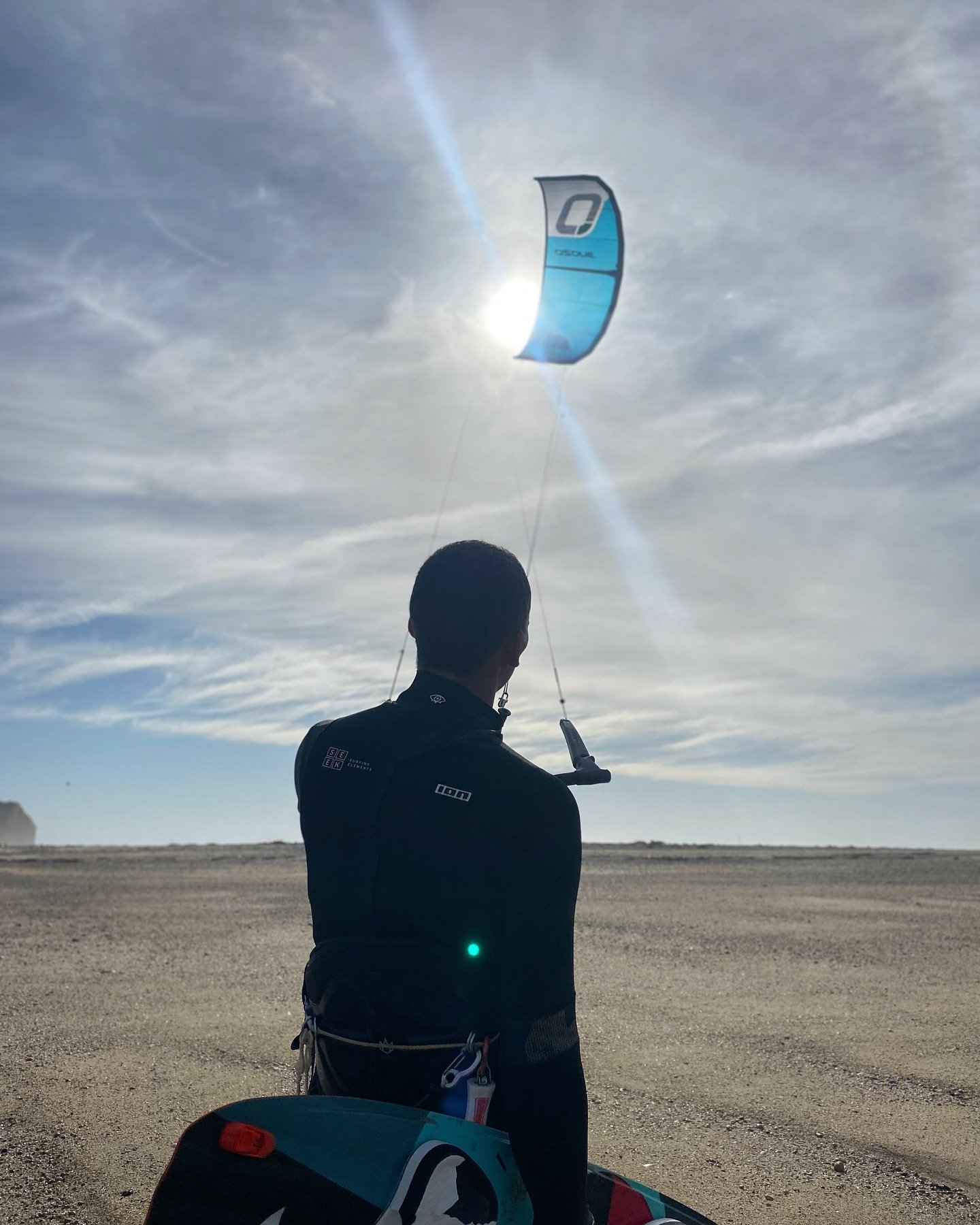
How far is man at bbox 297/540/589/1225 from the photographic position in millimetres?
2074

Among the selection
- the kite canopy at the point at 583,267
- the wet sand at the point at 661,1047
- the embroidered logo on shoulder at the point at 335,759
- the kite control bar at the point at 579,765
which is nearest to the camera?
the embroidered logo on shoulder at the point at 335,759

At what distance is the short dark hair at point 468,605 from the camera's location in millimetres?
2451

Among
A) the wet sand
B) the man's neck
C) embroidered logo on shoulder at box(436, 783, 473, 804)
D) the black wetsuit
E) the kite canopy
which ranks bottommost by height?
the wet sand

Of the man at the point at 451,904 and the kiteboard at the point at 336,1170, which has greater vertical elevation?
the man at the point at 451,904

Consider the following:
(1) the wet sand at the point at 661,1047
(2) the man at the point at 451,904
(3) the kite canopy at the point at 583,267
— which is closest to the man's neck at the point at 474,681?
(2) the man at the point at 451,904

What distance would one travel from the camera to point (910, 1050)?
7.27 metres

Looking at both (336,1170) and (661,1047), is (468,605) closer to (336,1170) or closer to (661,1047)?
(336,1170)

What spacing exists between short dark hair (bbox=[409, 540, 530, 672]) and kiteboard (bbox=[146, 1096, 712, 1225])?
101cm

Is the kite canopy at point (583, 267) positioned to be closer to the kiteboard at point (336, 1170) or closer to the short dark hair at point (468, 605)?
the short dark hair at point (468, 605)

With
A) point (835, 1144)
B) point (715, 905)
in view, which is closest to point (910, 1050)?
point (835, 1144)

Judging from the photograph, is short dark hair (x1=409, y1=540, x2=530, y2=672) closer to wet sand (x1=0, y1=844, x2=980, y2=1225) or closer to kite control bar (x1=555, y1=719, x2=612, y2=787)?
kite control bar (x1=555, y1=719, x2=612, y2=787)

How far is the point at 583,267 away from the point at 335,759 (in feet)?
30.6

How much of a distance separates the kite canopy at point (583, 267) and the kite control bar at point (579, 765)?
7.85 m

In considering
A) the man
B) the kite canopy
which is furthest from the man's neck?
the kite canopy
